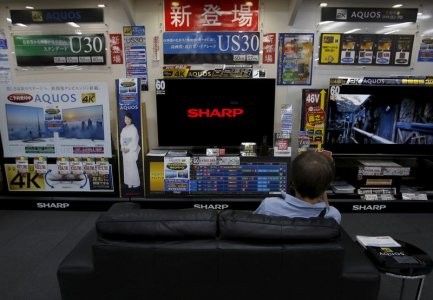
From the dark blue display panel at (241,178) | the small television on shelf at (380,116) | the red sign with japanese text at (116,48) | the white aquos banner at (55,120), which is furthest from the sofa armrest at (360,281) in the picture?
the red sign with japanese text at (116,48)

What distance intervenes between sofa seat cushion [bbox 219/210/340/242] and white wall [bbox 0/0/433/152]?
2.25m

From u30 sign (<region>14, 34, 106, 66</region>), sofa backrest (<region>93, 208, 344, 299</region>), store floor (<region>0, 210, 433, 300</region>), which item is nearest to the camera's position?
sofa backrest (<region>93, 208, 344, 299</region>)

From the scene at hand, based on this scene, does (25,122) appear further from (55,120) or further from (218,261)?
(218,261)

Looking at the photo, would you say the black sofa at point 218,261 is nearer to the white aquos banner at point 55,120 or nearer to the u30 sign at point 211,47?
the white aquos banner at point 55,120

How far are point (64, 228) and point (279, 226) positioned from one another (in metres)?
2.31

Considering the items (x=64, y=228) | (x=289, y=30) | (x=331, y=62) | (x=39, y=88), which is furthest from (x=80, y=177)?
(x=331, y=62)

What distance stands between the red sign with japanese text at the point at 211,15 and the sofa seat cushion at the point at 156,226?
242 cm

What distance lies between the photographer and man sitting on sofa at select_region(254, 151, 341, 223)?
53.5 inches

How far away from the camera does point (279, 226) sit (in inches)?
49.9

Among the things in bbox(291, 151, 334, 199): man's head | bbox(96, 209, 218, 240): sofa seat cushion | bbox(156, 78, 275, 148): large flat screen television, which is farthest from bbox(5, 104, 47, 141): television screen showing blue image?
bbox(291, 151, 334, 199): man's head

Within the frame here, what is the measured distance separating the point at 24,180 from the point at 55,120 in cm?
74

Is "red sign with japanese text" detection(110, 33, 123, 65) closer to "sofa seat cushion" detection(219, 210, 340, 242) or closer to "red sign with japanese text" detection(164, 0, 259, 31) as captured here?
"red sign with japanese text" detection(164, 0, 259, 31)

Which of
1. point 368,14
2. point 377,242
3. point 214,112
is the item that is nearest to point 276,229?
point 377,242

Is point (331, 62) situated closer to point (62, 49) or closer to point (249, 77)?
point (249, 77)
